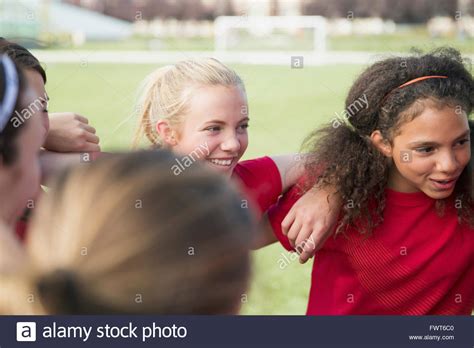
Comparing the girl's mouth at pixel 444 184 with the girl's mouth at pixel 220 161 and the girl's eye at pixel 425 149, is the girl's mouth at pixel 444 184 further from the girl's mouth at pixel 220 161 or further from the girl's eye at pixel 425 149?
the girl's mouth at pixel 220 161

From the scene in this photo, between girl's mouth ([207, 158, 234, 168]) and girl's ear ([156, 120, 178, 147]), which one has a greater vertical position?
girl's ear ([156, 120, 178, 147])

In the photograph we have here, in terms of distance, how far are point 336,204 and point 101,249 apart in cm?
73

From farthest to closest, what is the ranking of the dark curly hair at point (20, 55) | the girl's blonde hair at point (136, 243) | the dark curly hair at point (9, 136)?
the dark curly hair at point (20, 55) → the dark curly hair at point (9, 136) → the girl's blonde hair at point (136, 243)

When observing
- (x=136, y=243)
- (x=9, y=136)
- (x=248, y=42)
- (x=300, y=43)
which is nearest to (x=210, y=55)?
(x=248, y=42)

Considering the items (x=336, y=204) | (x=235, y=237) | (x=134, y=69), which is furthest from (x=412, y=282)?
(x=134, y=69)

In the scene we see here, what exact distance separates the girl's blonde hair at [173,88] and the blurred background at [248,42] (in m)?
2.88

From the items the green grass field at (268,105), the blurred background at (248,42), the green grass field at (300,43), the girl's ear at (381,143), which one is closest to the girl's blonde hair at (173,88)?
the girl's ear at (381,143)

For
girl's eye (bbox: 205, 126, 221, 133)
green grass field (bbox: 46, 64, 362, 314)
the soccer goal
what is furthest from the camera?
the soccer goal

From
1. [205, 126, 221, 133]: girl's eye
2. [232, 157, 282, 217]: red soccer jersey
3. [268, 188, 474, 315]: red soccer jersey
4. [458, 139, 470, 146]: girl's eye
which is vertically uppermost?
[205, 126, 221, 133]: girl's eye

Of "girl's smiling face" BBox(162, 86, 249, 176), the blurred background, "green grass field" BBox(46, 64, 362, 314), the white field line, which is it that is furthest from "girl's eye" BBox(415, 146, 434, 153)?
the white field line

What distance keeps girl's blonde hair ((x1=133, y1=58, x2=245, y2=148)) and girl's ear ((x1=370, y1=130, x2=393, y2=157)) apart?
0.23 metres

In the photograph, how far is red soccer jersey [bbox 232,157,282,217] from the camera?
1.21 metres

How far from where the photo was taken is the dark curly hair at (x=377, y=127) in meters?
1.18

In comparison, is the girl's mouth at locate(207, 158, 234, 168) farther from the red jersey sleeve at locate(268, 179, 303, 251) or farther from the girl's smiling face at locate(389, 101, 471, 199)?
the girl's smiling face at locate(389, 101, 471, 199)
